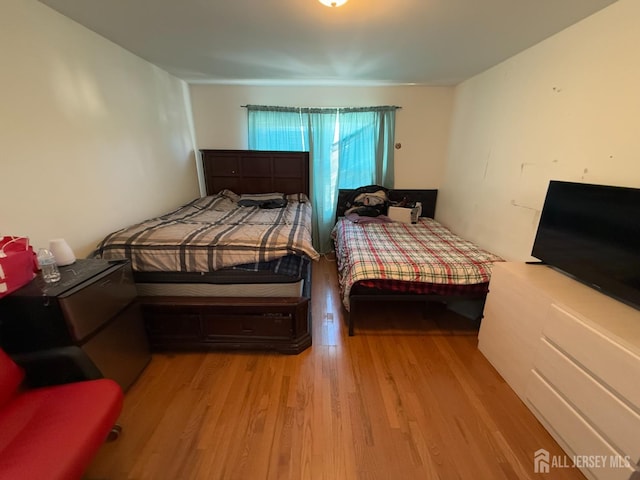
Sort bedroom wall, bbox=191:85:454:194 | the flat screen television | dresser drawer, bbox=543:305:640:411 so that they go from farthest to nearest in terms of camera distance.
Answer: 1. bedroom wall, bbox=191:85:454:194
2. the flat screen television
3. dresser drawer, bbox=543:305:640:411

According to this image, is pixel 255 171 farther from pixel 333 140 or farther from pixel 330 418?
pixel 330 418

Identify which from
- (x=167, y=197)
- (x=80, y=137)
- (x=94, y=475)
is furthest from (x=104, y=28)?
(x=94, y=475)

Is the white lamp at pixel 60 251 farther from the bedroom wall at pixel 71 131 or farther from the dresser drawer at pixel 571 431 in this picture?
the dresser drawer at pixel 571 431

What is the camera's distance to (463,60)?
255 cm

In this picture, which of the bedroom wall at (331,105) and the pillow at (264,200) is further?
the bedroom wall at (331,105)

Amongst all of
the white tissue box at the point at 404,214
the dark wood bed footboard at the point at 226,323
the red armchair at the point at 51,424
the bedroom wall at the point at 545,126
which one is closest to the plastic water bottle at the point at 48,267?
the red armchair at the point at 51,424

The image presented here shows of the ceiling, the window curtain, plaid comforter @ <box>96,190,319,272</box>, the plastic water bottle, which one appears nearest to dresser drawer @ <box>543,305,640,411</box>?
plaid comforter @ <box>96,190,319,272</box>

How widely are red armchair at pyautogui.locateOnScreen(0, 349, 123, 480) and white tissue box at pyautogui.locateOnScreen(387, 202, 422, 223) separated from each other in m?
3.22

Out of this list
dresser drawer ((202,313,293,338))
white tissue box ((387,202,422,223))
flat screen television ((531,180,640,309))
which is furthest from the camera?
white tissue box ((387,202,422,223))

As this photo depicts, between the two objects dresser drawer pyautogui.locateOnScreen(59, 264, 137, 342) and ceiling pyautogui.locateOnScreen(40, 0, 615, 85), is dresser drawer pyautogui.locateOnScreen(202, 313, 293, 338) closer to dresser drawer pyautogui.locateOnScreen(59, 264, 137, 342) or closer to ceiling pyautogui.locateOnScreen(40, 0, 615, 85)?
dresser drawer pyautogui.locateOnScreen(59, 264, 137, 342)

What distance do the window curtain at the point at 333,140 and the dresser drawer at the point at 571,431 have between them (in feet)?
9.68

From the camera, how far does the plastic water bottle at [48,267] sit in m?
1.39

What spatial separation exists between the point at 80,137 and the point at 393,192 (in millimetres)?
3451

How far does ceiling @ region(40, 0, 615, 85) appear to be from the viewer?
1625 millimetres
